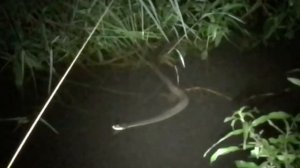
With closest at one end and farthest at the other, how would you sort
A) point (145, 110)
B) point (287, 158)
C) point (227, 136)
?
1. point (287, 158)
2. point (227, 136)
3. point (145, 110)

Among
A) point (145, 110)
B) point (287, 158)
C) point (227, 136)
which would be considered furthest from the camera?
point (145, 110)

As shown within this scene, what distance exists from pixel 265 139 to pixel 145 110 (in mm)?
357

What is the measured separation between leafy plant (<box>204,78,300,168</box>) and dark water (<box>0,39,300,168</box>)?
0.05 metres

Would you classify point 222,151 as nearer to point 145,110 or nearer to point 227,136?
point 227,136

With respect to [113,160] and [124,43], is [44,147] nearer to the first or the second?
[113,160]

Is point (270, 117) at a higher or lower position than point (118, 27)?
lower

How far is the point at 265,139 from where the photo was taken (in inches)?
50.7

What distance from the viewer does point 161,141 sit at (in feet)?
4.50

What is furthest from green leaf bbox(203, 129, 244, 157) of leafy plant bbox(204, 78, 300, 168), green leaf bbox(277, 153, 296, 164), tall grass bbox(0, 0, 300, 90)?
tall grass bbox(0, 0, 300, 90)

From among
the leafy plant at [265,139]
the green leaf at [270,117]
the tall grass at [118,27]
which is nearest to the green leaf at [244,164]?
the leafy plant at [265,139]

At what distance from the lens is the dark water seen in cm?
134

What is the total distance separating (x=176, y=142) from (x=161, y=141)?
4 centimetres

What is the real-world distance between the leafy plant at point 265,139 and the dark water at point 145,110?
5 centimetres

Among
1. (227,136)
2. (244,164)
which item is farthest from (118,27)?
(244,164)
